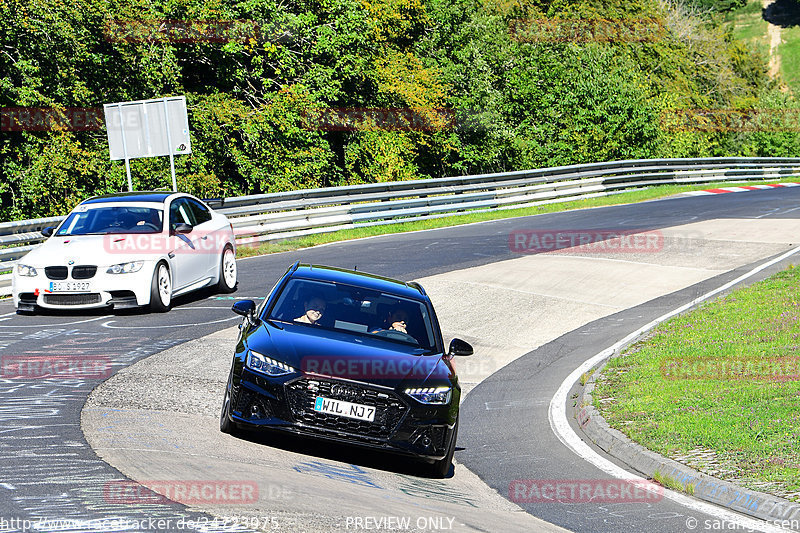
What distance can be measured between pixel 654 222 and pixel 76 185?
1639 centimetres

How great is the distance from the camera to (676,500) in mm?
→ 7430

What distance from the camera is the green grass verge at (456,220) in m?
23.2

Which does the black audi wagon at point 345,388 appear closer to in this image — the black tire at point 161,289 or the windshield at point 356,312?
the windshield at point 356,312

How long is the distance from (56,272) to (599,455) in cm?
834

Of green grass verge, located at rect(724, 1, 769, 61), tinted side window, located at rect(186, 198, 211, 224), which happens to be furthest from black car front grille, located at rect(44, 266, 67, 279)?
green grass verge, located at rect(724, 1, 769, 61)

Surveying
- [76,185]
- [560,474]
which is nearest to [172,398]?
[560,474]

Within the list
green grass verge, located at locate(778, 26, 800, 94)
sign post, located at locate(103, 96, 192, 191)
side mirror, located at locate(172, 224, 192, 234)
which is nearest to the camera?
side mirror, located at locate(172, 224, 192, 234)

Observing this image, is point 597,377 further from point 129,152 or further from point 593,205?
point 593,205

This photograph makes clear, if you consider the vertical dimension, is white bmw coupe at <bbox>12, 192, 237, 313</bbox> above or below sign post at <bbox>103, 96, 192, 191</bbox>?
below

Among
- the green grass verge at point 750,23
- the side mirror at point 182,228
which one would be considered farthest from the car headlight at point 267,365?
the green grass verge at point 750,23

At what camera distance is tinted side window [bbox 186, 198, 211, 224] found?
52.3 feet

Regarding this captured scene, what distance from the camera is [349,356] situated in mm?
7691

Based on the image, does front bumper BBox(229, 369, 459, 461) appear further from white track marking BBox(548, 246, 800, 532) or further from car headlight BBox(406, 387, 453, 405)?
white track marking BBox(548, 246, 800, 532)

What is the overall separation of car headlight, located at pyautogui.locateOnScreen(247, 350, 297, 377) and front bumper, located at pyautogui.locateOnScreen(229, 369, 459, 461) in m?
0.06
